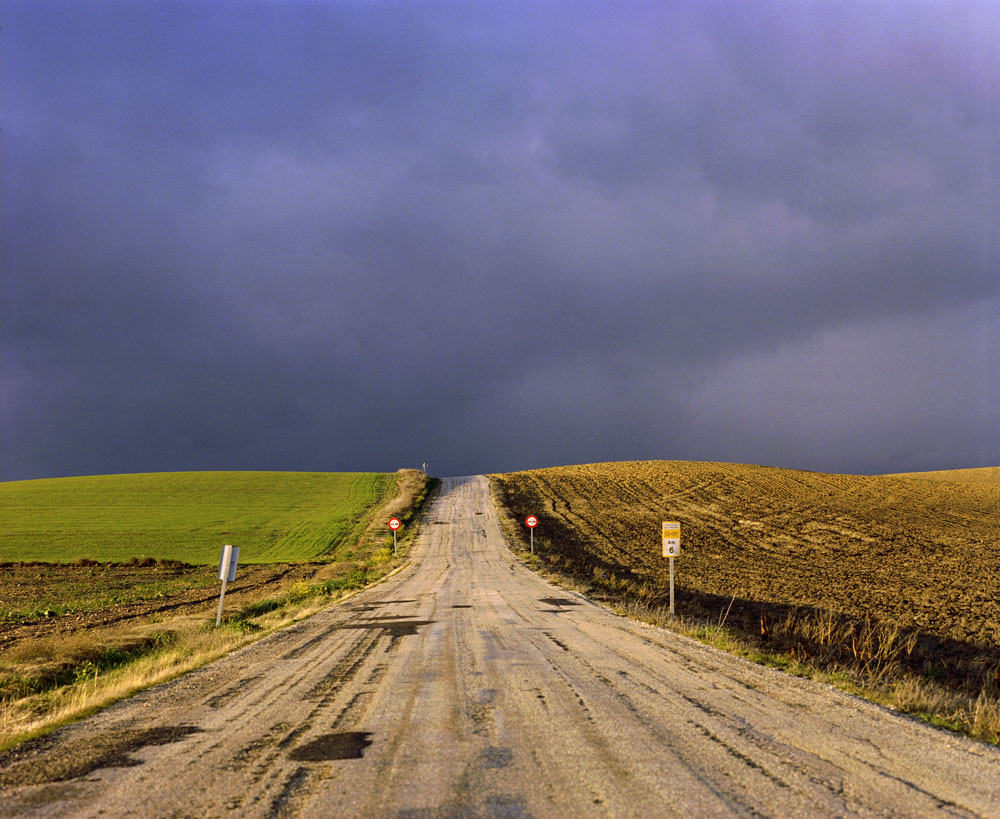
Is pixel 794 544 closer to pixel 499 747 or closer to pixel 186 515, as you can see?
pixel 499 747

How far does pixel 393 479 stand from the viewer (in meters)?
77.9

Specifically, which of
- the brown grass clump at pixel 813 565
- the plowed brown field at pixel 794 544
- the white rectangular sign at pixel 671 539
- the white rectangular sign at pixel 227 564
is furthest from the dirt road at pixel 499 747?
the plowed brown field at pixel 794 544

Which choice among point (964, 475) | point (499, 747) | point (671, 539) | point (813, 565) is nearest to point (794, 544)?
point (813, 565)

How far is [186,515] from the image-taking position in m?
55.3

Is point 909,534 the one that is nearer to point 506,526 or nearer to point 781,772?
point 506,526

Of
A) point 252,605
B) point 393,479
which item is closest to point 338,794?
point 252,605

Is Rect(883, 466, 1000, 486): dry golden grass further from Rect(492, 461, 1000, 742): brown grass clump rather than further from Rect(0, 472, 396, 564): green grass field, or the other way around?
Rect(0, 472, 396, 564): green grass field

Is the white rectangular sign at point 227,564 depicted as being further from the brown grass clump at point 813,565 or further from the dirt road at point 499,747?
the brown grass clump at point 813,565

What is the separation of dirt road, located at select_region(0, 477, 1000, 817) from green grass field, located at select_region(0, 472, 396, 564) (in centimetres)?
3430

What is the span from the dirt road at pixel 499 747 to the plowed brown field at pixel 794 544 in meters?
7.01

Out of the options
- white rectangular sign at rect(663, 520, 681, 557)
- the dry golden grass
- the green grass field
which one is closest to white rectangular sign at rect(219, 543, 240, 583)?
white rectangular sign at rect(663, 520, 681, 557)

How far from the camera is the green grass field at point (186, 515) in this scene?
42656 millimetres

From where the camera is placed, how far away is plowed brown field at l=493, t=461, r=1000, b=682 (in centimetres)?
1986

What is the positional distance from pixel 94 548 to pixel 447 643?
40.8 meters
